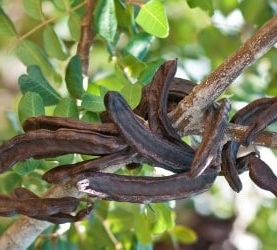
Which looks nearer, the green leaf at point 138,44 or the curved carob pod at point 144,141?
the curved carob pod at point 144,141

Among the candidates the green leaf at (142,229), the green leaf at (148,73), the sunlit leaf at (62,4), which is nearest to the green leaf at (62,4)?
the sunlit leaf at (62,4)

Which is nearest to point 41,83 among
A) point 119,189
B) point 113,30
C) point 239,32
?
point 113,30

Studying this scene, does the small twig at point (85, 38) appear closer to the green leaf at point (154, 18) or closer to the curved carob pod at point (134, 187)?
the green leaf at point (154, 18)

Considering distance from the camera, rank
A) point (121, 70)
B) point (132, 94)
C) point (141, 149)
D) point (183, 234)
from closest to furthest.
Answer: point (141, 149) < point (132, 94) < point (121, 70) < point (183, 234)

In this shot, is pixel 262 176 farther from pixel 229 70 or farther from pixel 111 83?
pixel 111 83

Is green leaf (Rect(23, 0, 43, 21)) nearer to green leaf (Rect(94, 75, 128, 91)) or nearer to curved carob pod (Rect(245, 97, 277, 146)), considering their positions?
green leaf (Rect(94, 75, 128, 91))

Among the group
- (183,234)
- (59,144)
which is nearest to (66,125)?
(59,144)

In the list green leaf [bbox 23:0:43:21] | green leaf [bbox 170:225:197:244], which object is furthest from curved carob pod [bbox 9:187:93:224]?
green leaf [bbox 170:225:197:244]
